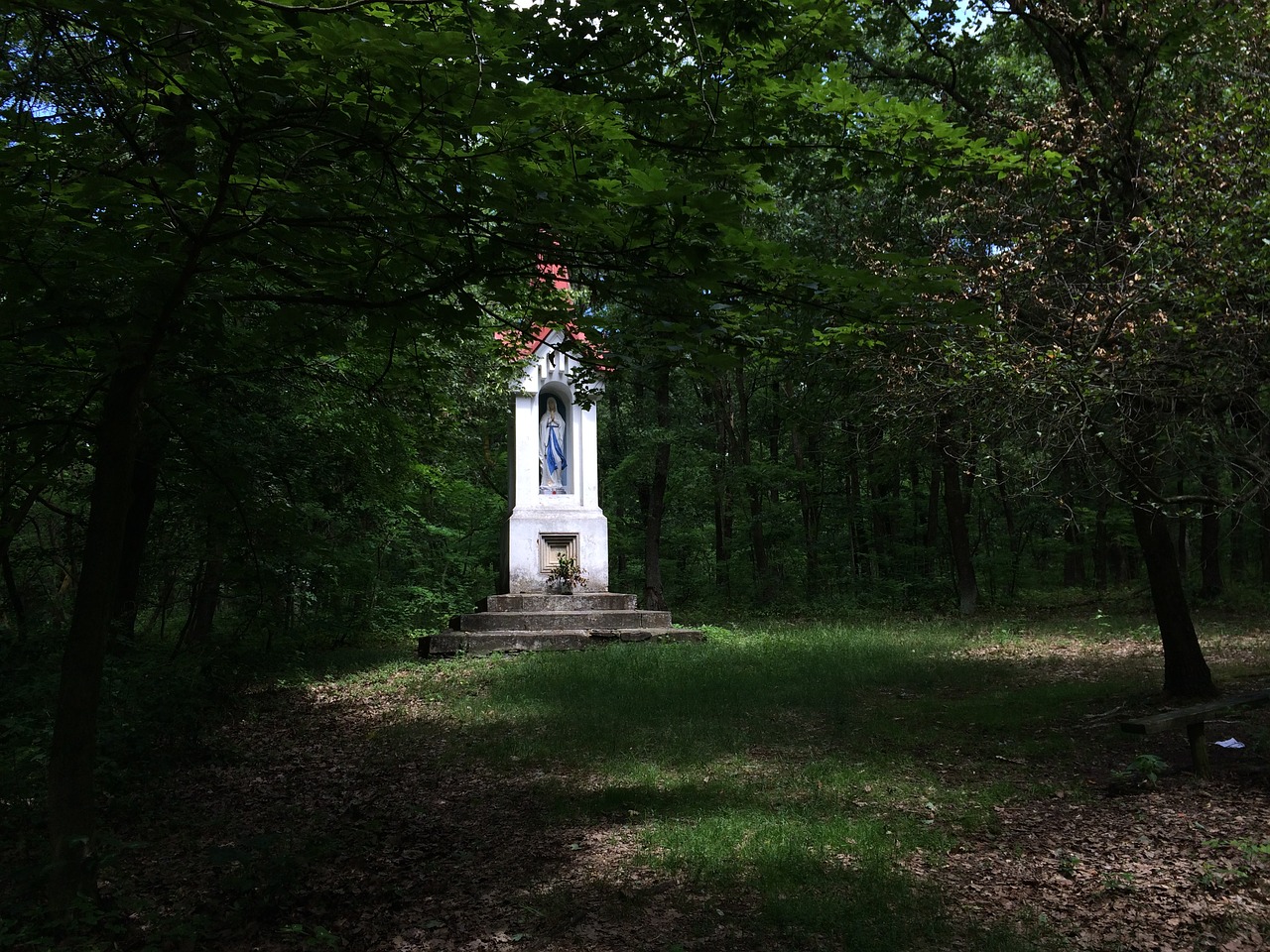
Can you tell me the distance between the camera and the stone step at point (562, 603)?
14.8 metres

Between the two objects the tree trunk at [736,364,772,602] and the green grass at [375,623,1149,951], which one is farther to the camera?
the tree trunk at [736,364,772,602]

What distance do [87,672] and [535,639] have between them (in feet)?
33.2

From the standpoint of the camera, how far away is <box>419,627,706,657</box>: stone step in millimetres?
13305

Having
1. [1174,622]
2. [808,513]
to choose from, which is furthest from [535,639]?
[808,513]

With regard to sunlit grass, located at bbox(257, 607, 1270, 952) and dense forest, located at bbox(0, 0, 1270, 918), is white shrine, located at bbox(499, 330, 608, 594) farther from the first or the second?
dense forest, located at bbox(0, 0, 1270, 918)

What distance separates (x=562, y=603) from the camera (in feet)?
49.4

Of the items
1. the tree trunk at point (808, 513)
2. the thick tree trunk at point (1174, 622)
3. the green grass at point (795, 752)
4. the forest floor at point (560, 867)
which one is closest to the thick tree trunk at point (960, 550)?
the tree trunk at point (808, 513)

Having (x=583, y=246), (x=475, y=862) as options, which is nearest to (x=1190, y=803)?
(x=475, y=862)

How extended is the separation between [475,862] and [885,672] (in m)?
6.73

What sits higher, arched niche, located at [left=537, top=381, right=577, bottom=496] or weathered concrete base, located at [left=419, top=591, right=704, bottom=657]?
arched niche, located at [left=537, top=381, right=577, bottom=496]

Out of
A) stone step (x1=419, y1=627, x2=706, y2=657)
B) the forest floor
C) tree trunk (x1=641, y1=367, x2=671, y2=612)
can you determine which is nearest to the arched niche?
stone step (x1=419, y1=627, x2=706, y2=657)

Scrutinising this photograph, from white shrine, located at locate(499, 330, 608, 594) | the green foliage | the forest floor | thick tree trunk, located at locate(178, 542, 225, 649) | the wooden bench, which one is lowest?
the forest floor

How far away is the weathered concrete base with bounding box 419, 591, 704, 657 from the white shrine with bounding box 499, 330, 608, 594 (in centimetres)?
52

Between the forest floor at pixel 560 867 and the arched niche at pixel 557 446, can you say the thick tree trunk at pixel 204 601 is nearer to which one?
the forest floor at pixel 560 867
